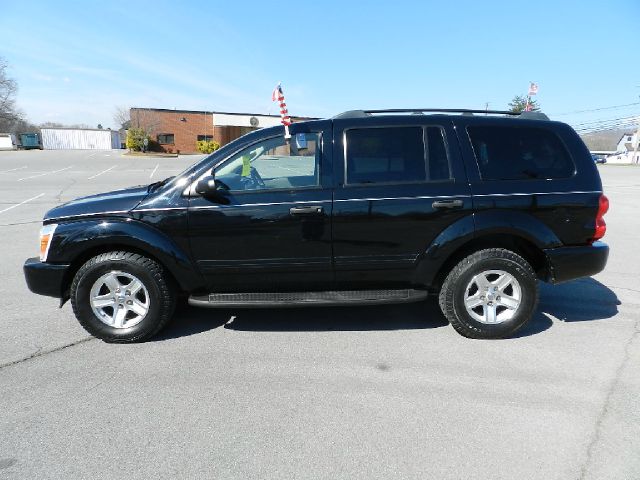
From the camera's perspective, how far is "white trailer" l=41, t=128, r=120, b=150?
2501 inches

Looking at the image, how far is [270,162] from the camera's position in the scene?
11.6 feet

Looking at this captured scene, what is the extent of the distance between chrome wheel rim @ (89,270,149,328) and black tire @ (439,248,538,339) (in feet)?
8.83

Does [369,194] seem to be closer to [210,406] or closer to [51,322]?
[210,406]

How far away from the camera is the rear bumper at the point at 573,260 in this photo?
3389 millimetres

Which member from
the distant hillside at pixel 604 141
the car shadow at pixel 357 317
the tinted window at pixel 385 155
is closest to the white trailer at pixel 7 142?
the car shadow at pixel 357 317

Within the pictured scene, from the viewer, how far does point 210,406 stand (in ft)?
8.37

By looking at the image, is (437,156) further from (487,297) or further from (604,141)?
(604,141)

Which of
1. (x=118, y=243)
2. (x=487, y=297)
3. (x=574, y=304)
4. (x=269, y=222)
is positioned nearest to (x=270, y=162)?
(x=269, y=222)

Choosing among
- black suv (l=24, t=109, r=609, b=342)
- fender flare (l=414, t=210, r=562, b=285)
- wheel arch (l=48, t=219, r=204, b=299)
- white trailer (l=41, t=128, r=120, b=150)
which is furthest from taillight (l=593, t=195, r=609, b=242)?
white trailer (l=41, t=128, r=120, b=150)

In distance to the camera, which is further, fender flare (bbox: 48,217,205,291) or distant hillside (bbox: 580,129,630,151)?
distant hillside (bbox: 580,129,630,151)

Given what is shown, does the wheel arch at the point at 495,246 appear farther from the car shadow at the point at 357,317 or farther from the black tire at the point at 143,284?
the black tire at the point at 143,284

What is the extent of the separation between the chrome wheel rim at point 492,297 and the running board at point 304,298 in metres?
0.43

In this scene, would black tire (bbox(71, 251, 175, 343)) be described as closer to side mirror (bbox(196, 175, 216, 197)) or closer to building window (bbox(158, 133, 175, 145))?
side mirror (bbox(196, 175, 216, 197))

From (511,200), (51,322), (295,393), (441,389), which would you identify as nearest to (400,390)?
(441,389)
